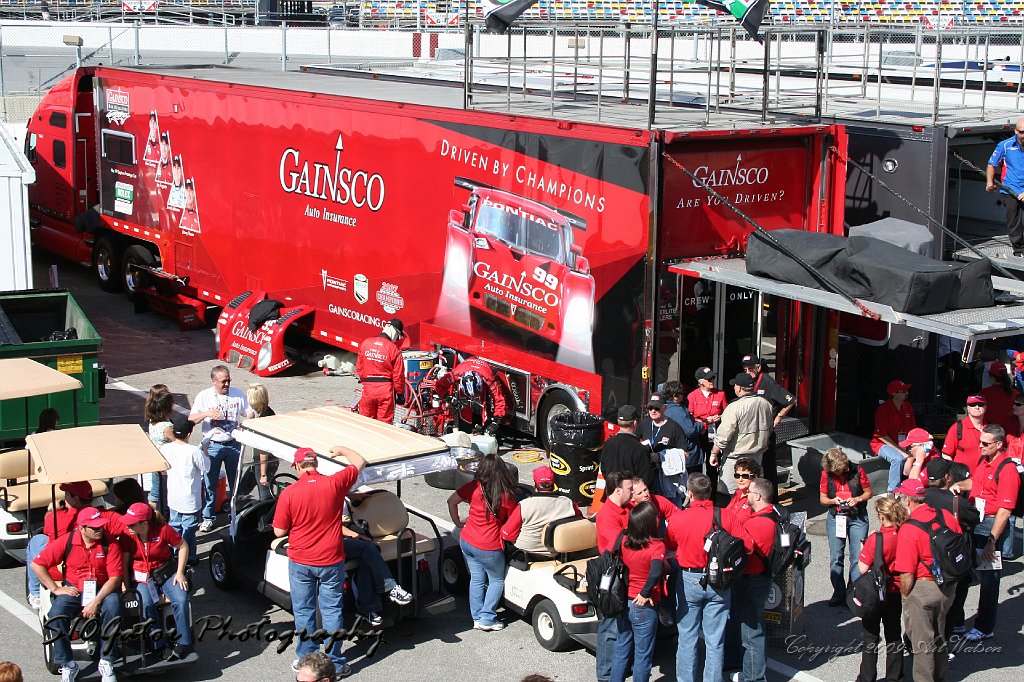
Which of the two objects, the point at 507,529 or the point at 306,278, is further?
the point at 306,278

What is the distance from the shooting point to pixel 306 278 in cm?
1639

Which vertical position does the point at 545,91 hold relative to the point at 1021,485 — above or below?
above

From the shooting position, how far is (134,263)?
19781 millimetres

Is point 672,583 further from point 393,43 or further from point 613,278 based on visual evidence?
point 393,43

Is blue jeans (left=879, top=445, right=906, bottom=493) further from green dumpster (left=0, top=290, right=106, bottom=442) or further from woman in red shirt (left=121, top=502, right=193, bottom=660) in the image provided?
green dumpster (left=0, top=290, right=106, bottom=442)

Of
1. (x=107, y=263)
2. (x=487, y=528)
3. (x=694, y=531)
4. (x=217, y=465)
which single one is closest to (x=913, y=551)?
(x=694, y=531)

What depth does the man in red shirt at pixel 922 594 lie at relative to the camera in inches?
309

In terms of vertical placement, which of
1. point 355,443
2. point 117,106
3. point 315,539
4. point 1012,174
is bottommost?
point 315,539

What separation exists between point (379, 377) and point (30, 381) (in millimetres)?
3523

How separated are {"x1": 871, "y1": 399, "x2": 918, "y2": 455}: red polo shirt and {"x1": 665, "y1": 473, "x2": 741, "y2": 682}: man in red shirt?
3.77 m

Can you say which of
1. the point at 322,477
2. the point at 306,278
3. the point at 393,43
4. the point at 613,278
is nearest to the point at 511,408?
the point at 613,278

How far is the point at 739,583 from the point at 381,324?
7816 mm

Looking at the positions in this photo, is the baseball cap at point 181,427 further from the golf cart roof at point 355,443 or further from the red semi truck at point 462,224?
the red semi truck at point 462,224

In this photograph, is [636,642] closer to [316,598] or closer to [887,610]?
[887,610]
